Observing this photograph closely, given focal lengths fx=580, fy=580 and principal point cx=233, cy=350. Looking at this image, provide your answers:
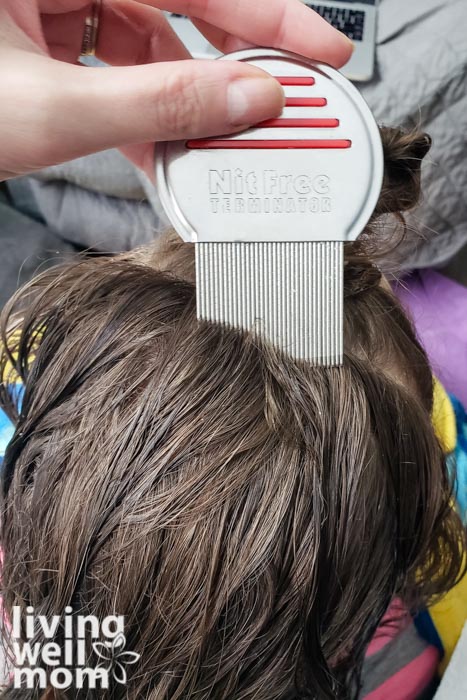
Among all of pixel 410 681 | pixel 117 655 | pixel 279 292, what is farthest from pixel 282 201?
pixel 410 681

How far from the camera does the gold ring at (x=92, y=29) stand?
609 millimetres

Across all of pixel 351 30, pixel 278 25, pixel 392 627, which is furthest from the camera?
pixel 351 30

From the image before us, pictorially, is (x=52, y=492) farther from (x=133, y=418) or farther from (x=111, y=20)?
(x=111, y=20)

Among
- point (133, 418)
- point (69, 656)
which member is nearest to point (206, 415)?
point (133, 418)

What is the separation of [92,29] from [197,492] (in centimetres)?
51

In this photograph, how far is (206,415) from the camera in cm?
41

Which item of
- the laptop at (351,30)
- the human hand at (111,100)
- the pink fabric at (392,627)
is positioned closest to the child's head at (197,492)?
the human hand at (111,100)

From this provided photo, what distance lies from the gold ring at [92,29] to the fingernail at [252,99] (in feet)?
1.00

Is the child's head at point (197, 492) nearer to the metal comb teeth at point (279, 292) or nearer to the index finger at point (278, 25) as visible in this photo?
the metal comb teeth at point (279, 292)

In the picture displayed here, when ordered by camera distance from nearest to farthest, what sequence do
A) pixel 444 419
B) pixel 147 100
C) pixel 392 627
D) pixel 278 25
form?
pixel 147 100, pixel 278 25, pixel 392 627, pixel 444 419

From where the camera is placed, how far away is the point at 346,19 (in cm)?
98

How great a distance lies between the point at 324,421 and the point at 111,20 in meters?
0.48

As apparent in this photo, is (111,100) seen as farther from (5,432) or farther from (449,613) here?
(449,613)

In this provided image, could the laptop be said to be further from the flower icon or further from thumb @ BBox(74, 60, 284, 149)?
the flower icon
